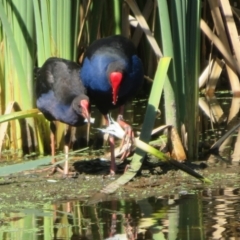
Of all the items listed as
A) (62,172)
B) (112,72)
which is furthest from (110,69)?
(62,172)

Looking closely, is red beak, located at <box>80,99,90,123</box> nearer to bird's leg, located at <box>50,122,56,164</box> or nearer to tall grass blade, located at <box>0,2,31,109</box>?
bird's leg, located at <box>50,122,56,164</box>

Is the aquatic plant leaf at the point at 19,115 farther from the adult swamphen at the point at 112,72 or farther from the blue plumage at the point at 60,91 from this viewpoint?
the adult swamphen at the point at 112,72

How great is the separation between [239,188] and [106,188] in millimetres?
811

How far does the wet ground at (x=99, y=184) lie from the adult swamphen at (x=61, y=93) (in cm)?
24

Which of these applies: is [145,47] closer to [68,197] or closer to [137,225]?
[68,197]

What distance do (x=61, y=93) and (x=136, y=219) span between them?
1737 millimetres

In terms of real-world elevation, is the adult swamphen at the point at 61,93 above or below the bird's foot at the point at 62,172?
above

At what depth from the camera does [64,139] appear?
6184mm

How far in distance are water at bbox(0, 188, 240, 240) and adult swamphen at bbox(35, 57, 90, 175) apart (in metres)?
1.03

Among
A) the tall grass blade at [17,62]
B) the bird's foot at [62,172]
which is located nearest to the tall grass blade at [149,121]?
the bird's foot at [62,172]

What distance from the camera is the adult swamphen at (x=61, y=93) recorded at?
5.72 metres

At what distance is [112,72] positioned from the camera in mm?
5590

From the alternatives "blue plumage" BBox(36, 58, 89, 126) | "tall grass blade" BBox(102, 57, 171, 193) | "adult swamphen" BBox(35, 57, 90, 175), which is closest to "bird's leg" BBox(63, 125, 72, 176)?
"adult swamphen" BBox(35, 57, 90, 175)

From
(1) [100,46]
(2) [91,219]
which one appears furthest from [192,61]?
(2) [91,219]
